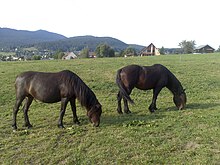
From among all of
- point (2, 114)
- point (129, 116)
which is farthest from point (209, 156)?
point (2, 114)

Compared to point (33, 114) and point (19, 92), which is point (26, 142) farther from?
point (33, 114)

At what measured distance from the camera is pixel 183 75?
17.0 metres

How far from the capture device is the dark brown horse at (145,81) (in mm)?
8812

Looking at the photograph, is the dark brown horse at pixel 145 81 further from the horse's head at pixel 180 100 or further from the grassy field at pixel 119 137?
the grassy field at pixel 119 137

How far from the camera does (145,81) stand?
356 inches

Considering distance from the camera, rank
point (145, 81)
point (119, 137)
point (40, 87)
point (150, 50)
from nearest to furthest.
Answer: point (119, 137), point (40, 87), point (145, 81), point (150, 50)

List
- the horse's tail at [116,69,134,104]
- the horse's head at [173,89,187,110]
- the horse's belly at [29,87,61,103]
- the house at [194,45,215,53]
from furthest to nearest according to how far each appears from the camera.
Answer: the house at [194,45,215,53], the horse's head at [173,89,187,110], the horse's tail at [116,69,134,104], the horse's belly at [29,87,61,103]

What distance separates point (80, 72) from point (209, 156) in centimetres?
1296

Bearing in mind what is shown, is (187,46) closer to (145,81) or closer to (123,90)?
(145,81)

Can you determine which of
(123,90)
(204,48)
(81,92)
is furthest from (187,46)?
(81,92)

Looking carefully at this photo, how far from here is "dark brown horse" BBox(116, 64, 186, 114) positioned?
8812 millimetres

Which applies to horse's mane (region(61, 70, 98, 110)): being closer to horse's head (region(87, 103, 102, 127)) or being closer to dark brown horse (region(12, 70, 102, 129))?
dark brown horse (region(12, 70, 102, 129))

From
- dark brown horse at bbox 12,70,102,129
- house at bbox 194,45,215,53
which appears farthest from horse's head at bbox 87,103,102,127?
house at bbox 194,45,215,53

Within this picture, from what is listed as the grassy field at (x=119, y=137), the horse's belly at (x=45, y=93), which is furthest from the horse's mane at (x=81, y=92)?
the grassy field at (x=119, y=137)
